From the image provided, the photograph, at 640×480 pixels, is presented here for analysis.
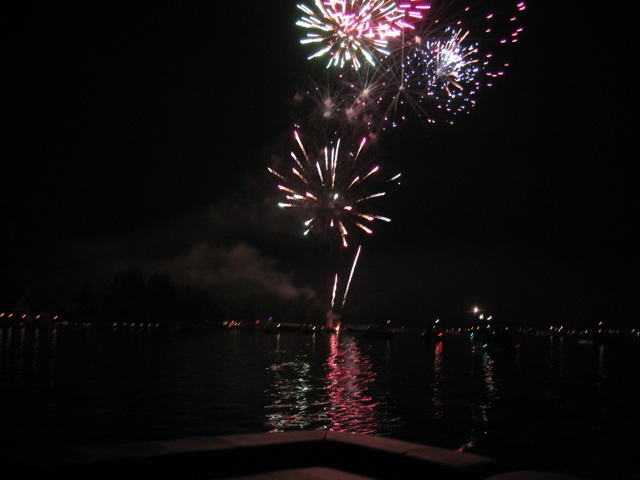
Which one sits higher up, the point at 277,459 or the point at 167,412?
the point at 277,459

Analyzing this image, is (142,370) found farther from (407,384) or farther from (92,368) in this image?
(407,384)

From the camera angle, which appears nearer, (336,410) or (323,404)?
(336,410)

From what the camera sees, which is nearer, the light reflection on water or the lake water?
the lake water

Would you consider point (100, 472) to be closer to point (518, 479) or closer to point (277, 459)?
point (277, 459)

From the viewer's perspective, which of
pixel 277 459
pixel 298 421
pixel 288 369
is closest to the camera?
pixel 277 459

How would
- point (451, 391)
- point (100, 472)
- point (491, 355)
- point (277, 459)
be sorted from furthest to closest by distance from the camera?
point (491, 355), point (451, 391), point (277, 459), point (100, 472)

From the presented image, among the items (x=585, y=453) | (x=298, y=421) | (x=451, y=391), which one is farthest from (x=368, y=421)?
(x=451, y=391)

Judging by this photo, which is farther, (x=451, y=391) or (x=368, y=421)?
(x=451, y=391)

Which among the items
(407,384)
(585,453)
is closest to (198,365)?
(407,384)

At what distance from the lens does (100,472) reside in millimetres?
6785

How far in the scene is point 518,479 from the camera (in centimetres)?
635

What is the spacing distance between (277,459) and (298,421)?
1532cm

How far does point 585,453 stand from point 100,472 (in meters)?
16.9

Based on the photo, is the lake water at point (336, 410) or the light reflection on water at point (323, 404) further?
the light reflection on water at point (323, 404)
